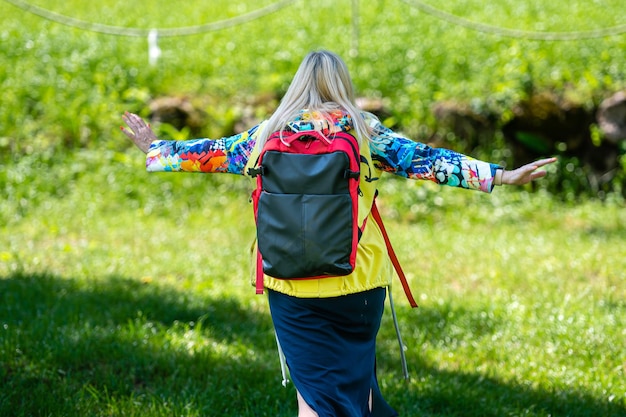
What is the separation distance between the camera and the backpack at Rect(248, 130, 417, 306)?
10.4ft

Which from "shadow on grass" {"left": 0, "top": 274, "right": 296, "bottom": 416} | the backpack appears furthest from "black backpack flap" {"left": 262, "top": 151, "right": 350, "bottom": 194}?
"shadow on grass" {"left": 0, "top": 274, "right": 296, "bottom": 416}

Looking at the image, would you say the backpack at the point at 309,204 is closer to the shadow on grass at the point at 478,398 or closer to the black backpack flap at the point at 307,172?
the black backpack flap at the point at 307,172

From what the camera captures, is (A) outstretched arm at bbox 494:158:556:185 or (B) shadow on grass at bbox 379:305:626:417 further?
(B) shadow on grass at bbox 379:305:626:417

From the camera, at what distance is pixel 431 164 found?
3373mm

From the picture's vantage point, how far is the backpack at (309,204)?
10.4 ft

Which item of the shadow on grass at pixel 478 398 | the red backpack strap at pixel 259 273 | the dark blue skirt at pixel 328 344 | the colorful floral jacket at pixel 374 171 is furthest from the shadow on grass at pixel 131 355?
the colorful floral jacket at pixel 374 171

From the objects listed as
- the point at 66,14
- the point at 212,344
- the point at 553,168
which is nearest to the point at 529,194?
the point at 553,168

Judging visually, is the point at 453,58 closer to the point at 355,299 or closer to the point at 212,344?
the point at 212,344

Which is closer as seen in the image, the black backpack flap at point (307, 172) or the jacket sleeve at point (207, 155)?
the black backpack flap at point (307, 172)

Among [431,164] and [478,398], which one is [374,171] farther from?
[478,398]

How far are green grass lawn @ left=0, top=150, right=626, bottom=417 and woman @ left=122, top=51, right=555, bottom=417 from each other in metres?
0.96

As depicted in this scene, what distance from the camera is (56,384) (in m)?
4.43

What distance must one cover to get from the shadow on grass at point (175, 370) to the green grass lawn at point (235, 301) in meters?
0.01

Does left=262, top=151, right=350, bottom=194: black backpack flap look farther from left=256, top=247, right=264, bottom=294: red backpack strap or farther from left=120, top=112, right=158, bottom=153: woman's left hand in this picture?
left=120, top=112, right=158, bottom=153: woman's left hand
